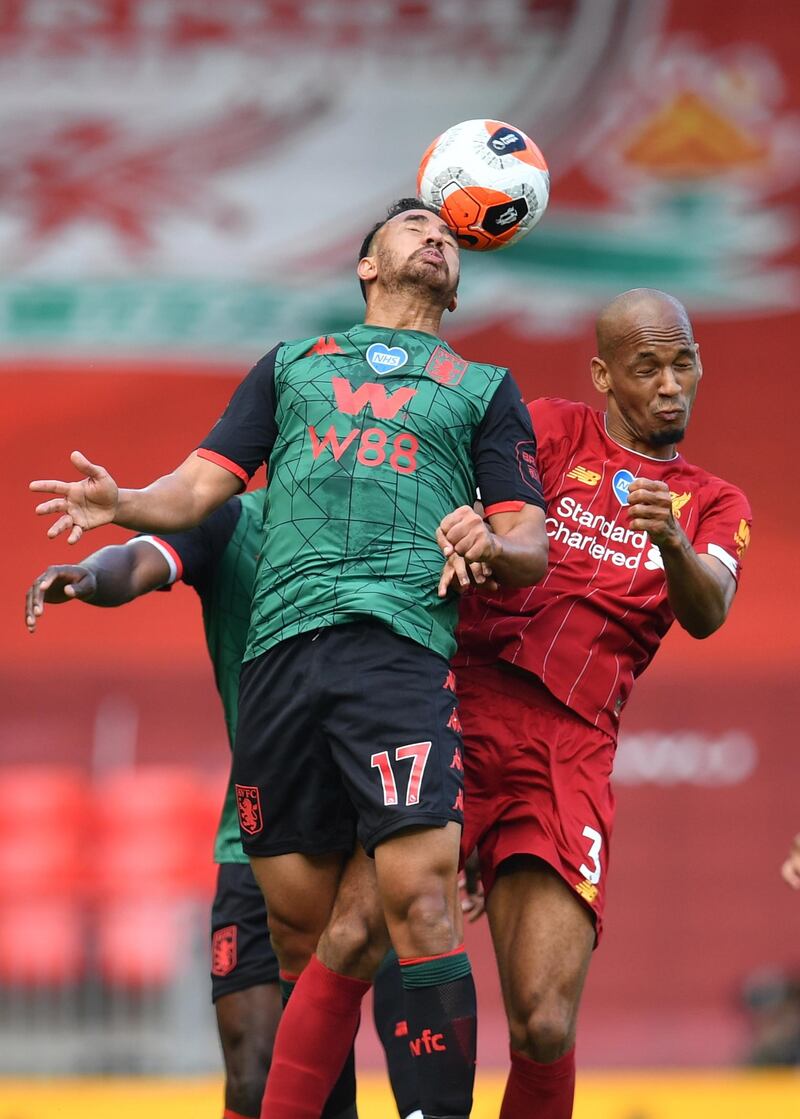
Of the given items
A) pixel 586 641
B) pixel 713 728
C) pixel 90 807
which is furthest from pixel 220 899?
pixel 713 728

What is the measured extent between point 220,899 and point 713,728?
567 cm

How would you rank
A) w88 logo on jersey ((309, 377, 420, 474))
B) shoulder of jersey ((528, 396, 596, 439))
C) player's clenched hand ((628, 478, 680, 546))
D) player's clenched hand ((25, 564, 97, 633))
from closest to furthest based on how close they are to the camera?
player's clenched hand ((628, 478, 680, 546)) → w88 logo on jersey ((309, 377, 420, 474)) → player's clenched hand ((25, 564, 97, 633)) → shoulder of jersey ((528, 396, 596, 439))

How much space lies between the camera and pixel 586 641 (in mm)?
4422

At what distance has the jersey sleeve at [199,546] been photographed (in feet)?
15.7

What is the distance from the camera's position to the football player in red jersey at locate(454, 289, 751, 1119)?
13.8ft

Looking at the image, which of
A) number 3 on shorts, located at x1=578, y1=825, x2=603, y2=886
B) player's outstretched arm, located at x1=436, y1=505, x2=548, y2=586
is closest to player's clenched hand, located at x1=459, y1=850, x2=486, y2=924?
number 3 on shorts, located at x1=578, y1=825, x2=603, y2=886

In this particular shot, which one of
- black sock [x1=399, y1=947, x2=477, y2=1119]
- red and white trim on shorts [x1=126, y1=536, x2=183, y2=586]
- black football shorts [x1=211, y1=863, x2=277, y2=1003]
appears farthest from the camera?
black football shorts [x1=211, y1=863, x2=277, y2=1003]

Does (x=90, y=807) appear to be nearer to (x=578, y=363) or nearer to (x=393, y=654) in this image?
(x=578, y=363)

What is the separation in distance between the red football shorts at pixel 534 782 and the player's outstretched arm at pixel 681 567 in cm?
43

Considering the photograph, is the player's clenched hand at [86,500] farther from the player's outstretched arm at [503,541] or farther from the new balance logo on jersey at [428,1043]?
the new balance logo on jersey at [428,1043]

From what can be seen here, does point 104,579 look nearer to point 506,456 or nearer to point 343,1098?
point 506,456

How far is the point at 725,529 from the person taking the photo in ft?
14.6

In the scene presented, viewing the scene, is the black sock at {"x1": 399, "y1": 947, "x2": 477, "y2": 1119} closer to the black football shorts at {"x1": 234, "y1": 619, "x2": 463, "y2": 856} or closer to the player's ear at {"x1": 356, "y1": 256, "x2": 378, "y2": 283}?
the black football shorts at {"x1": 234, "y1": 619, "x2": 463, "y2": 856}

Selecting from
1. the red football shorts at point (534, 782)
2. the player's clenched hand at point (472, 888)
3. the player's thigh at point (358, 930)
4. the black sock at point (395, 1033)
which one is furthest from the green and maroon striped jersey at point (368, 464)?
the black sock at point (395, 1033)
